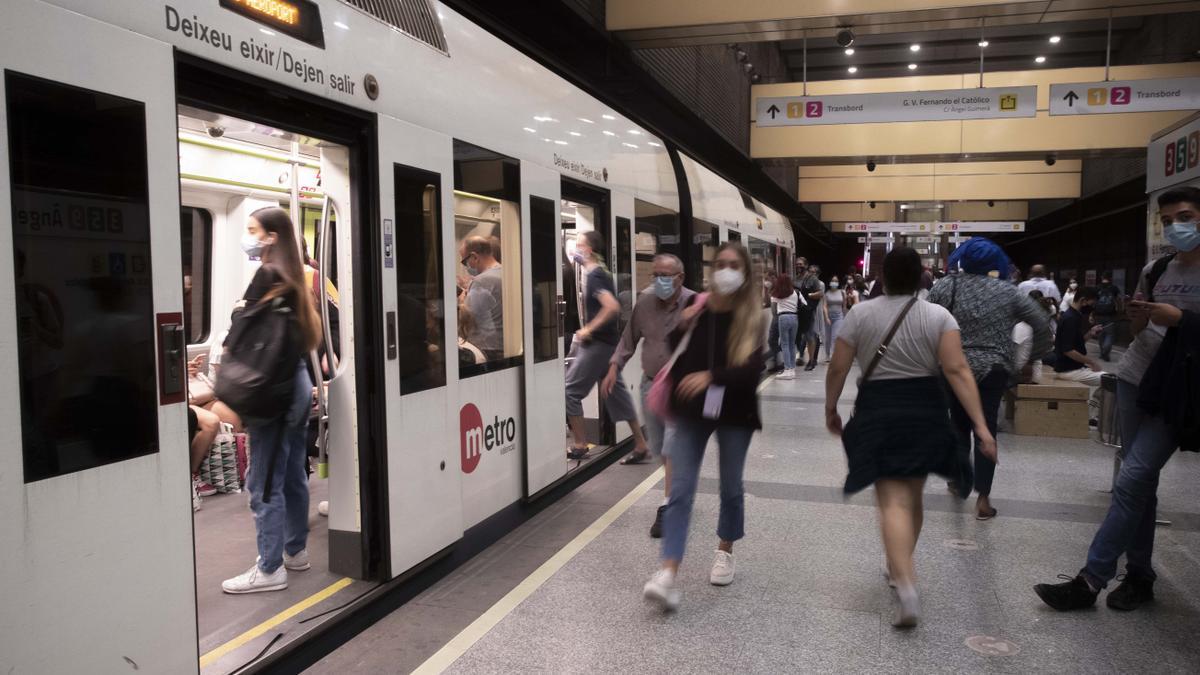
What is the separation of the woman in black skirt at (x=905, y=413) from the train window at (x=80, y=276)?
2697 mm

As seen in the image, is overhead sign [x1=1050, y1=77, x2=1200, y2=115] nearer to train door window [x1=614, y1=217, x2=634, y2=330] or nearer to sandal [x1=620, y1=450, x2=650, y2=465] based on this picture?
train door window [x1=614, y1=217, x2=634, y2=330]

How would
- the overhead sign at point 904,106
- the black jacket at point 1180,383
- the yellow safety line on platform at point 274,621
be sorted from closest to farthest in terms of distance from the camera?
the yellow safety line on platform at point 274,621, the black jacket at point 1180,383, the overhead sign at point 904,106

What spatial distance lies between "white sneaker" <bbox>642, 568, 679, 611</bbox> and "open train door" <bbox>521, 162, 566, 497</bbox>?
154 cm

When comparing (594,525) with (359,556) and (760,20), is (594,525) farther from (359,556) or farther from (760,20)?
(760,20)

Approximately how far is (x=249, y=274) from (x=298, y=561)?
330cm

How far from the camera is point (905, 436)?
3.52 metres

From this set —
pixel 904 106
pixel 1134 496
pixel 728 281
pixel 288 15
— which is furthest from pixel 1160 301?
pixel 904 106

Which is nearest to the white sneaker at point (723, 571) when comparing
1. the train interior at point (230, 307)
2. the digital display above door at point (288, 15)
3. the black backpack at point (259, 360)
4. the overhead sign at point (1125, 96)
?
the train interior at point (230, 307)

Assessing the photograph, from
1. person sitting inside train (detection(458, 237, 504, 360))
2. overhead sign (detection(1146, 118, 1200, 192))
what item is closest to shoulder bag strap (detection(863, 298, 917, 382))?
overhead sign (detection(1146, 118, 1200, 192))

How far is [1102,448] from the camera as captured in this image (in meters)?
7.32

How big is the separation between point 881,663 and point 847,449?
885mm

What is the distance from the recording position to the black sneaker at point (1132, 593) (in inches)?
149

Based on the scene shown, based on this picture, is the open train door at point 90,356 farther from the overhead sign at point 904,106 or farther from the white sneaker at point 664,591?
the overhead sign at point 904,106

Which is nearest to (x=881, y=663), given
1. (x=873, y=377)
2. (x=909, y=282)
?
(x=873, y=377)
